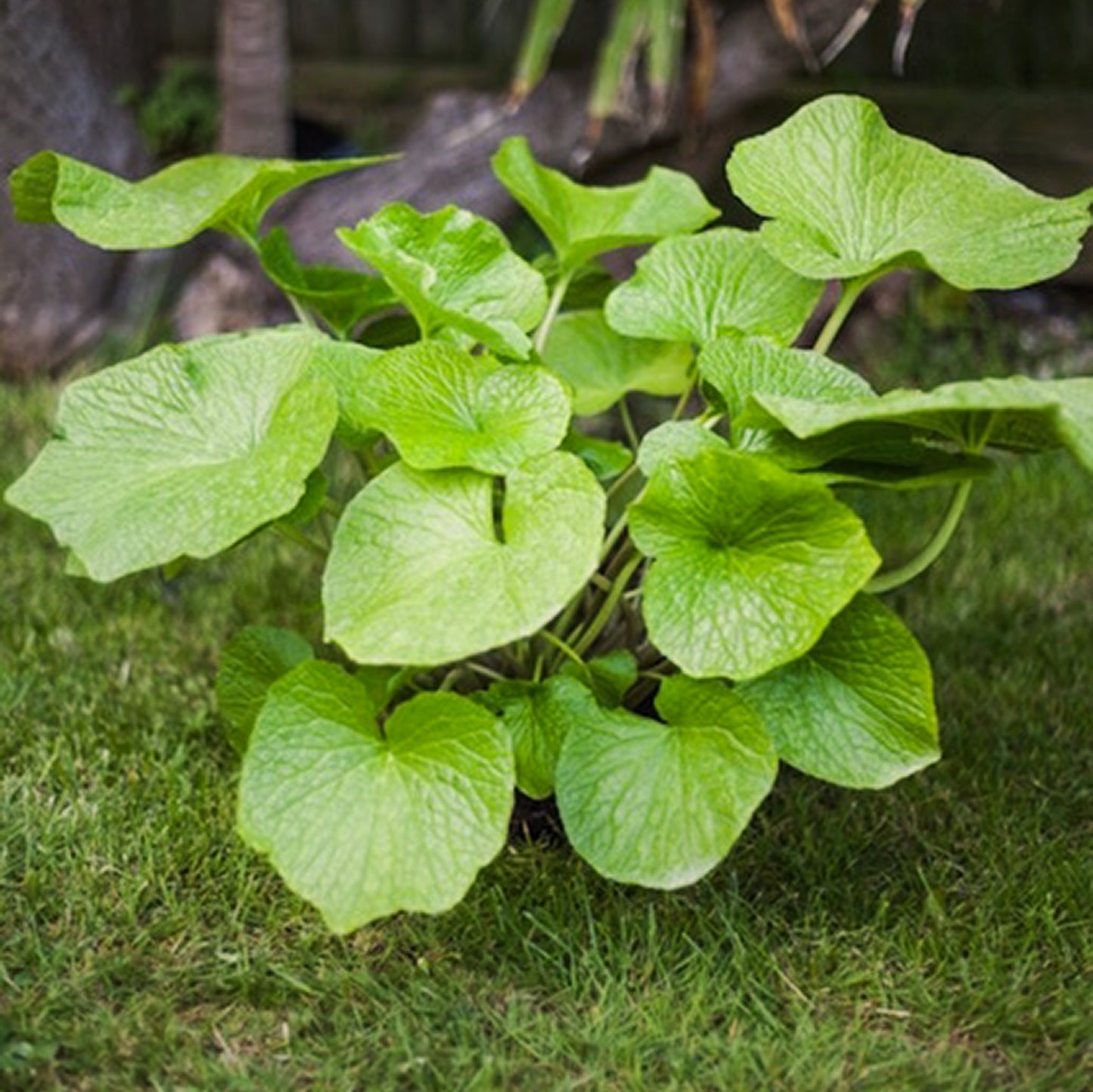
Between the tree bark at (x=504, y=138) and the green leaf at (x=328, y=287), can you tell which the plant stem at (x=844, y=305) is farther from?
the tree bark at (x=504, y=138)

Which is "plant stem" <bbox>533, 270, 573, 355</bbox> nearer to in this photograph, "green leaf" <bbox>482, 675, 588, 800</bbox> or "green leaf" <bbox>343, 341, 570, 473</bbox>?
"green leaf" <bbox>343, 341, 570, 473</bbox>

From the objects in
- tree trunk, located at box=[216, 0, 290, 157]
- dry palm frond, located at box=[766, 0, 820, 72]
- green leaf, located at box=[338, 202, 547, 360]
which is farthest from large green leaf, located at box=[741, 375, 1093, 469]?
tree trunk, located at box=[216, 0, 290, 157]

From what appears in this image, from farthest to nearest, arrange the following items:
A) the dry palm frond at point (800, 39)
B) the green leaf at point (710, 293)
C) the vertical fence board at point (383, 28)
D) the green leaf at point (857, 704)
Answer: the vertical fence board at point (383, 28), the dry palm frond at point (800, 39), the green leaf at point (710, 293), the green leaf at point (857, 704)

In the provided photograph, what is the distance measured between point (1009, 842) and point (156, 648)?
0.99 metres

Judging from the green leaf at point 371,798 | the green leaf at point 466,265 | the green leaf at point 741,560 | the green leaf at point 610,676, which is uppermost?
the green leaf at point 466,265

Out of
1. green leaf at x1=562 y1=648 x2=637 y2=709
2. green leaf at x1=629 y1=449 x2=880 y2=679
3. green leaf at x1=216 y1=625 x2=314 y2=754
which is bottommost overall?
green leaf at x1=216 y1=625 x2=314 y2=754

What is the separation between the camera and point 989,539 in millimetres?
2332

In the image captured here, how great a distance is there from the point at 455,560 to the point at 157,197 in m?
0.56

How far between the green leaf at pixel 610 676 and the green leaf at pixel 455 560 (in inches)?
7.7

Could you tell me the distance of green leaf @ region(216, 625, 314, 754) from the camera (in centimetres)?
159

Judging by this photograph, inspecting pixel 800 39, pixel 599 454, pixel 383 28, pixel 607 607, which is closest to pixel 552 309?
pixel 599 454

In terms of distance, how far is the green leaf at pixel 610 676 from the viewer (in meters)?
1.50

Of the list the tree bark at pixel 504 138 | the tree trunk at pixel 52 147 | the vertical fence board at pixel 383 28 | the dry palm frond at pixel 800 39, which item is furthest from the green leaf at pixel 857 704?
the vertical fence board at pixel 383 28

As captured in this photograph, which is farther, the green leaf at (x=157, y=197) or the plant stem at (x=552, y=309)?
the plant stem at (x=552, y=309)
